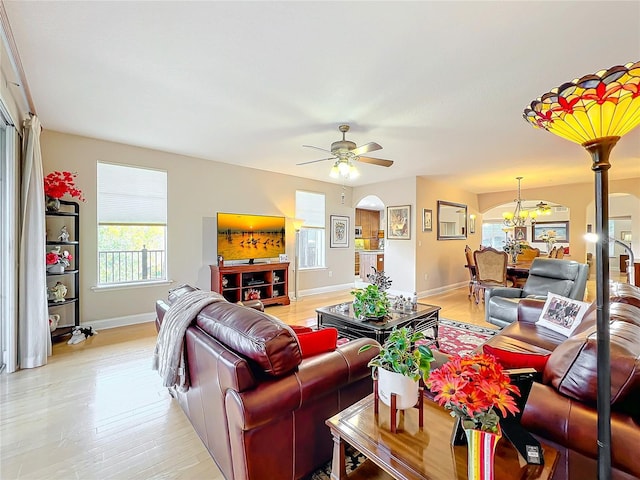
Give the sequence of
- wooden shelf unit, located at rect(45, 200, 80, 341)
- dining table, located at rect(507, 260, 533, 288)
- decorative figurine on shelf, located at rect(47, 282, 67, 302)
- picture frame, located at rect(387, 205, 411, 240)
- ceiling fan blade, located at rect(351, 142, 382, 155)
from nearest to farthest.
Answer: ceiling fan blade, located at rect(351, 142, 382, 155), decorative figurine on shelf, located at rect(47, 282, 67, 302), wooden shelf unit, located at rect(45, 200, 80, 341), dining table, located at rect(507, 260, 533, 288), picture frame, located at rect(387, 205, 411, 240)

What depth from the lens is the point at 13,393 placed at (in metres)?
2.40

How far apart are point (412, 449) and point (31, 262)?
378cm

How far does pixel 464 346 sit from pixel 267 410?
9.78 ft

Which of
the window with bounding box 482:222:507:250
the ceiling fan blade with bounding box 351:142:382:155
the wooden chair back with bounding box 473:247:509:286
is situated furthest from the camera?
the window with bounding box 482:222:507:250

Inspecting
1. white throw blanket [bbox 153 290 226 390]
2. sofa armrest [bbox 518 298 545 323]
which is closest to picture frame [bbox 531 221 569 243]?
sofa armrest [bbox 518 298 545 323]

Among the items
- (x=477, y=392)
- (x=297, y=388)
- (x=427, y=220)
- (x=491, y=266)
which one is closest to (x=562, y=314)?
(x=477, y=392)

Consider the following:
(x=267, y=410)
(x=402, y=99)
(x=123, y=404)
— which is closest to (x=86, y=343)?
(x=123, y=404)

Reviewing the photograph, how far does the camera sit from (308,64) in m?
2.22

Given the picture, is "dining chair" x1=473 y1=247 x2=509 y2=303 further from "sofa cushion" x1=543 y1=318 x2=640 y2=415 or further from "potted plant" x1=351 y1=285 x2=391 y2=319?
"sofa cushion" x1=543 y1=318 x2=640 y2=415

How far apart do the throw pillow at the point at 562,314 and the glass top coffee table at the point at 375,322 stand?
998 mm

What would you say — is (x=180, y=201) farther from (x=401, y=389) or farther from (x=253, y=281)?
(x=401, y=389)

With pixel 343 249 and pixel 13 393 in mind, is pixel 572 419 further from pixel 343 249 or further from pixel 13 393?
pixel 343 249

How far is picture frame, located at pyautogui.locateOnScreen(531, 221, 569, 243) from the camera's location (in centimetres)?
1117

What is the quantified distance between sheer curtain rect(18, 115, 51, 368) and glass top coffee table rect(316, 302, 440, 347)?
286 cm
